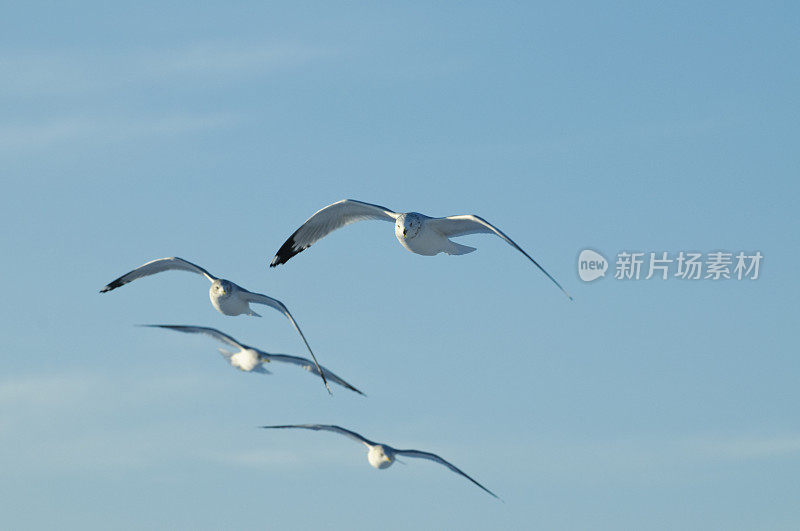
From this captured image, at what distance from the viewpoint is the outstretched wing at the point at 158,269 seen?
31812 mm

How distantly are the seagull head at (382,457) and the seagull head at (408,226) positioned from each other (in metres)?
8.97

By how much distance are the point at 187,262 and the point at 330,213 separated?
4.81 metres

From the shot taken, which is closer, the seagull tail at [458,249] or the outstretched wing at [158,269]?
the seagull tail at [458,249]

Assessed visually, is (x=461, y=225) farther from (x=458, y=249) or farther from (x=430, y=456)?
(x=430, y=456)

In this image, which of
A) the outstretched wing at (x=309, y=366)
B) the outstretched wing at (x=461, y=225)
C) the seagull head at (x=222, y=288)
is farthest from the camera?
the outstretched wing at (x=309, y=366)

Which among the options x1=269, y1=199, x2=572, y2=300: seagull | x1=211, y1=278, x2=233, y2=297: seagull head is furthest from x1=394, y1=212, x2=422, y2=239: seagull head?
x1=211, y1=278, x2=233, y2=297: seagull head

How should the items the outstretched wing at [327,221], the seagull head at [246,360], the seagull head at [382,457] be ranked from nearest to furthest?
the outstretched wing at [327,221] → the seagull head at [246,360] → the seagull head at [382,457]

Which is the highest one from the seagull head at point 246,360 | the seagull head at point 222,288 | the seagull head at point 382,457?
the seagull head at point 222,288

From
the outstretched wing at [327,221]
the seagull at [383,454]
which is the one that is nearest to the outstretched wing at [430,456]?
the seagull at [383,454]

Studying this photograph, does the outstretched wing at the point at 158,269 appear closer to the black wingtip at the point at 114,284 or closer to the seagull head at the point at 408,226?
the black wingtip at the point at 114,284

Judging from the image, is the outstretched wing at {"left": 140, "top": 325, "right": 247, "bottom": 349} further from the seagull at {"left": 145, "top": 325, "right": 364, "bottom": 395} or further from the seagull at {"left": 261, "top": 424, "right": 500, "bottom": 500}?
the seagull at {"left": 261, "top": 424, "right": 500, "bottom": 500}

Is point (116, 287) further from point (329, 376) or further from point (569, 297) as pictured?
point (569, 297)

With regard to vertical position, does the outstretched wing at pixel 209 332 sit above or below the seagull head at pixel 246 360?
above

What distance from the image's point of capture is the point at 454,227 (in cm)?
2670
